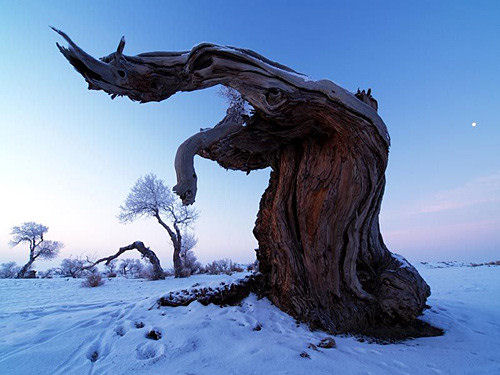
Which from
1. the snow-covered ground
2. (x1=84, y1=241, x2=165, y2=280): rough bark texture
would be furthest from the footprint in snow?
(x1=84, y1=241, x2=165, y2=280): rough bark texture

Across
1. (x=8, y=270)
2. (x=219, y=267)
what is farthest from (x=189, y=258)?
(x=8, y=270)

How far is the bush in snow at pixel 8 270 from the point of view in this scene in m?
19.4

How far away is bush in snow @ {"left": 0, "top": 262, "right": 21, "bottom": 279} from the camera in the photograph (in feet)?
63.8

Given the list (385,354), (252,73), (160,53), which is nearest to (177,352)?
(385,354)

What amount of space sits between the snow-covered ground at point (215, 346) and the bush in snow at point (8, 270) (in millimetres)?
22705

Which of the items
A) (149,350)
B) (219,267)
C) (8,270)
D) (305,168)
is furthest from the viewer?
(8,270)

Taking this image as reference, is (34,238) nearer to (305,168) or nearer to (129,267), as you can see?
(129,267)

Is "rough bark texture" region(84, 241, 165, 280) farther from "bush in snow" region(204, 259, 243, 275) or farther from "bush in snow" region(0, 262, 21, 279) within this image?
"bush in snow" region(0, 262, 21, 279)

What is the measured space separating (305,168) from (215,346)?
301 centimetres

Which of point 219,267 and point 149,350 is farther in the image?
point 219,267

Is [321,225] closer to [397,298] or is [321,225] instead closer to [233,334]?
[397,298]

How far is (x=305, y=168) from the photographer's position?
4.19 m

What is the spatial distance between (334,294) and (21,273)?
25.1 meters

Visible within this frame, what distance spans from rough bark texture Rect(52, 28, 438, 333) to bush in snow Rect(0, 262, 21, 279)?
25559 mm
